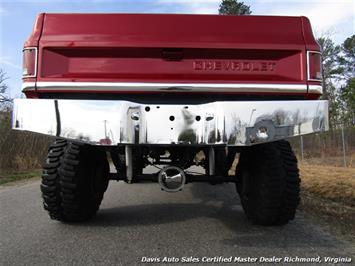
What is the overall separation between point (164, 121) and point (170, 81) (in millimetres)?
468

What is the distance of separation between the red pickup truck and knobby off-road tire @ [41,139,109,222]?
66 centimetres

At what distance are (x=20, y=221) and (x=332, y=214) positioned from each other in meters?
4.01

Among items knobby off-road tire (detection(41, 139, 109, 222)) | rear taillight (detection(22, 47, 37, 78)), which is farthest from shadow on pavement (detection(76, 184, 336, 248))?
rear taillight (detection(22, 47, 37, 78))

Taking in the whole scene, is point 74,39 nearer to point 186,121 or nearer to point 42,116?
point 42,116

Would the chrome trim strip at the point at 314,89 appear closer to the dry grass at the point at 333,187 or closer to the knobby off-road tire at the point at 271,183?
the knobby off-road tire at the point at 271,183

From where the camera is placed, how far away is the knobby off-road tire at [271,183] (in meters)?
5.12

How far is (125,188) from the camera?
978 centimetres

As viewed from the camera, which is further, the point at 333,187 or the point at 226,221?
the point at 333,187

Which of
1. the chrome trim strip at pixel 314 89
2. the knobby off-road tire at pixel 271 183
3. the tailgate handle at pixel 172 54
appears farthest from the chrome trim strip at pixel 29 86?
the chrome trim strip at pixel 314 89

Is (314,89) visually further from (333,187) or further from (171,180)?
(333,187)

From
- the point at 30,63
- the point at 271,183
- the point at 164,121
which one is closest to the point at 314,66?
the point at 271,183

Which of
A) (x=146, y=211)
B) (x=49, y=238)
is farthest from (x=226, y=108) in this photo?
(x=146, y=211)

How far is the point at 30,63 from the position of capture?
454cm

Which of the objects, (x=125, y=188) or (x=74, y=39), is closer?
(x=74, y=39)
